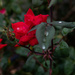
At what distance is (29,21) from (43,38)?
0.54ft

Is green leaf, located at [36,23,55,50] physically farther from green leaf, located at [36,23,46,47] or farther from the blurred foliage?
the blurred foliage

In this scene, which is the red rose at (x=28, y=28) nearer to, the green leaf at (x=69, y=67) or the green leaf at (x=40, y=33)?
the green leaf at (x=40, y=33)

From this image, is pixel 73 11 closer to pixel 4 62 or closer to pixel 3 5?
pixel 3 5

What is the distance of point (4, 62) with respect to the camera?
1.23 meters

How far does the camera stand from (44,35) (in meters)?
0.49

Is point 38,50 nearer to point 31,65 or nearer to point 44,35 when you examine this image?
point 31,65

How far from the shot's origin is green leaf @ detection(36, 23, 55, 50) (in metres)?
0.47

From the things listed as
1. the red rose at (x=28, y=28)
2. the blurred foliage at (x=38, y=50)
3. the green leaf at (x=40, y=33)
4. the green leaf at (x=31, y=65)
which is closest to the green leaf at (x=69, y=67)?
the blurred foliage at (x=38, y=50)

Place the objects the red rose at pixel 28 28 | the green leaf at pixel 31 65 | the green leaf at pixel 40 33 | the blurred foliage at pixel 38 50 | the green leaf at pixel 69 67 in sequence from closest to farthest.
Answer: the green leaf at pixel 40 33 → the red rose at pixel 28 28 → the blurred foliage at pixel 38 50 → the green leaf at pixel 69 67 → the green leaf at pixel 31 65

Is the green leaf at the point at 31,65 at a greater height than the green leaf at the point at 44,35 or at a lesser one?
lesser

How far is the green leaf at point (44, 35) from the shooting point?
47 cm

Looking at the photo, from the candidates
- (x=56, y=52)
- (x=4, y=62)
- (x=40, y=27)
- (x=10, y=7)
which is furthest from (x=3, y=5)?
(x=40, y=27)

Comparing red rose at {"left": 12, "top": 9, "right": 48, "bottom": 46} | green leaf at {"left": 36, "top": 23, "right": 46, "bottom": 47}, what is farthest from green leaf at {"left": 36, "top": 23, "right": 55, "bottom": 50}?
red rose at {"left": 12, "top": 9, "right": 48, "bottom": 46}

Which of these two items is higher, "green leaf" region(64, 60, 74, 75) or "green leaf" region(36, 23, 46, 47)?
"green leaf" region(36, 23, 46, 47)
